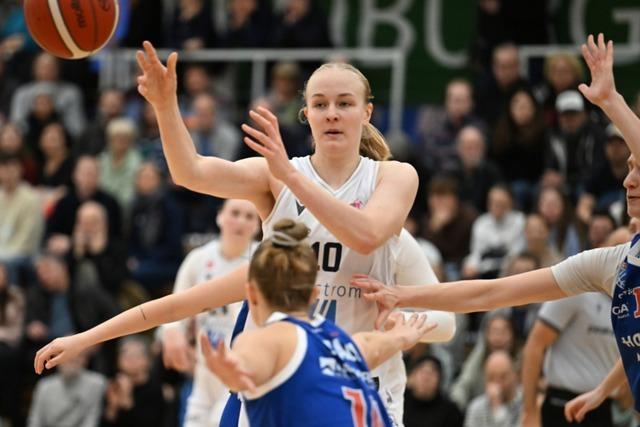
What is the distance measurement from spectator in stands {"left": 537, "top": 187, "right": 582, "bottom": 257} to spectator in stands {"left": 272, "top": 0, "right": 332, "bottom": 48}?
411cm

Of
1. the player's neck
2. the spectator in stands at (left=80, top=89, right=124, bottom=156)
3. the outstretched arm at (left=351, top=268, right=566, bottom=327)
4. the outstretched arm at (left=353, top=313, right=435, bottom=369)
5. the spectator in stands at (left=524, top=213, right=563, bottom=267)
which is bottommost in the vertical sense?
the spectator in stands at (left=524, top=213, right=563, bottom=267)

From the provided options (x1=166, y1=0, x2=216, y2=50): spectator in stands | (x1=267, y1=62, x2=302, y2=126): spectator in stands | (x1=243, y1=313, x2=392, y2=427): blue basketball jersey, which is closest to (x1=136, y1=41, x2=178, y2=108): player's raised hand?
(x1=243, y1=313, x2=392, y2=427): blue basketball jersey

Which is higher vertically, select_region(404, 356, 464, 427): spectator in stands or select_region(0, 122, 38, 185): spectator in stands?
select_region(0, 122, 38, 185): spectator in stands

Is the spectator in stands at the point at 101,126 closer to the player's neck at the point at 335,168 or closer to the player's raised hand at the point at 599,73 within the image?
the player's neck at the point at 335,168

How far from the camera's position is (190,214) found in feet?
47.0

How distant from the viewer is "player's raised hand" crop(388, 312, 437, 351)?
18.9 ft

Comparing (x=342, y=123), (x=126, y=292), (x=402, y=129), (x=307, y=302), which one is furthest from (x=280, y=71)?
(x=307, y=302)

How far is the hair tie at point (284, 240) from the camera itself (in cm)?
515

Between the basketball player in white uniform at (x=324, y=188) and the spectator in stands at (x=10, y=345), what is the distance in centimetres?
729

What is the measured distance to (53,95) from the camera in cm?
1583

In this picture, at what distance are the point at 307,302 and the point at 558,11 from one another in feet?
36.3

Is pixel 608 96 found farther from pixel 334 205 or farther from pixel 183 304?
pixel 183 304

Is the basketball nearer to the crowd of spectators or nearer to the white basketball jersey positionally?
the white basketball jersey

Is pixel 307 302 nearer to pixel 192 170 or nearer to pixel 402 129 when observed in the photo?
pixel 192 170
